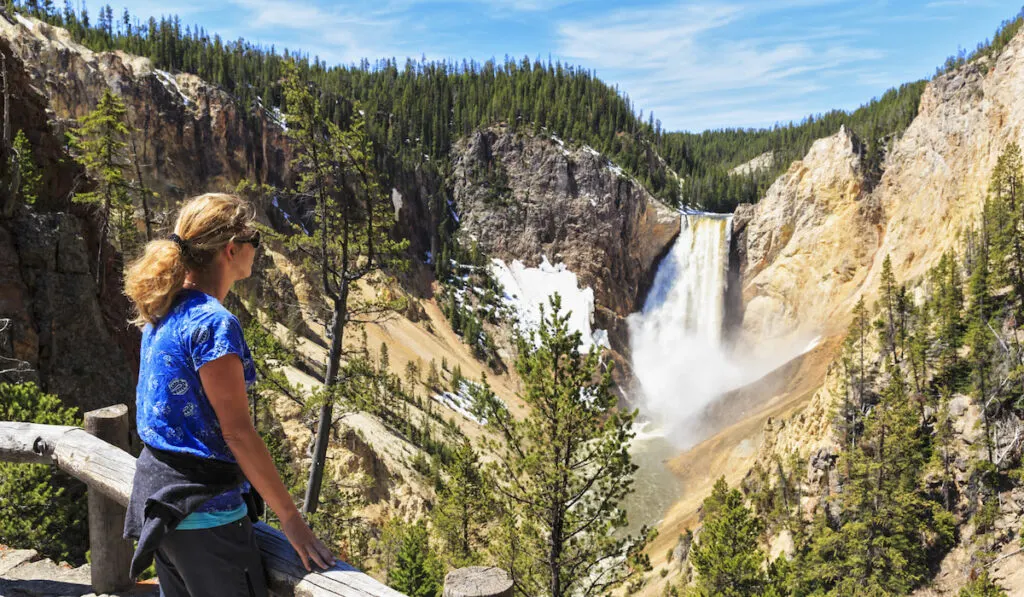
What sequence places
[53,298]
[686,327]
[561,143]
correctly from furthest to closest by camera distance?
[561,143], [686,327], [53,298]

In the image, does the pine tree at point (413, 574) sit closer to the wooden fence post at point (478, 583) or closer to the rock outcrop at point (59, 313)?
the rock outcrop at point (59, 313)

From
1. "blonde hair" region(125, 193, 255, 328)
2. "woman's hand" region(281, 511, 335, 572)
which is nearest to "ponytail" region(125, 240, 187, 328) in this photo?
"blonde hair" region(125, 193, 255, 328)

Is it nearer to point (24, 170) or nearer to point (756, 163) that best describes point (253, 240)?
point (24, 170)

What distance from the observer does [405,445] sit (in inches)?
1826

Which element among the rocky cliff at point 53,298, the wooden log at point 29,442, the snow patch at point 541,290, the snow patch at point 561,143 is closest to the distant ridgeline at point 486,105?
the snow patch at point 561,143

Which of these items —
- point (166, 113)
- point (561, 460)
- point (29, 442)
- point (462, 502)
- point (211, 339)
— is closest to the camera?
point (211, 339)

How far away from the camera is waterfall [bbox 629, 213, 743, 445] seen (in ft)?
261

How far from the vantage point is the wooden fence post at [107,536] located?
4.40 m

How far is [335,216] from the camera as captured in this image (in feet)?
39.2

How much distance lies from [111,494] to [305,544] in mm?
2061

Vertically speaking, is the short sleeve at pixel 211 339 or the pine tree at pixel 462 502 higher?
the short sleeve at pixel 211 339

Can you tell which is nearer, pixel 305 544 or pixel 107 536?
pixel 305 544

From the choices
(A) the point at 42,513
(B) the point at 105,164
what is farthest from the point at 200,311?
(B) the point at 105,164

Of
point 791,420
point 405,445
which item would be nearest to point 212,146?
point 405,445
